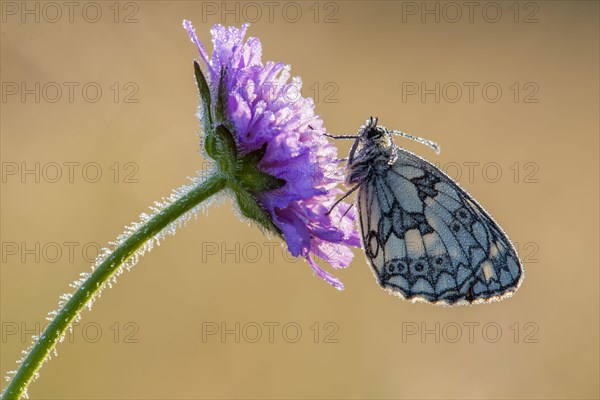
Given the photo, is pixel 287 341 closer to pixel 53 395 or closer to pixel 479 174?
pixel 53 395

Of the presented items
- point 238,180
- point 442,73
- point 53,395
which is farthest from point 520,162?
point 238,180

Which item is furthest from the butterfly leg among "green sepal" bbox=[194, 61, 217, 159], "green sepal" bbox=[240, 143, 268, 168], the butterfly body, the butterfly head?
"green sepal" bbox=[194, 61, 217, 159]

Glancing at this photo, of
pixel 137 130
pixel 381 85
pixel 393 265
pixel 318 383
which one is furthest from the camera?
pixel 381 85

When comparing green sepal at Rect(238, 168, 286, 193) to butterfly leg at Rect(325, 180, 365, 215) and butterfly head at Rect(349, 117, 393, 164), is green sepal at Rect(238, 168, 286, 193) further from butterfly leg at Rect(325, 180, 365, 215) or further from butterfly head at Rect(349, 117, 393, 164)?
butterfly head at Rect(349, 117, 393, 164)

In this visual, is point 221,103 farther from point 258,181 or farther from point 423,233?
point 423,233

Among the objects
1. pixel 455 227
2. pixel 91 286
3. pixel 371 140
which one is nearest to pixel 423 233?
pixel 455 227

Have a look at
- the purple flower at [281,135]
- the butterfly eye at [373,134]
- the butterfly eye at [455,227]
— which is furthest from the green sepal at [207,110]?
the butterfly eye at [455,227]
